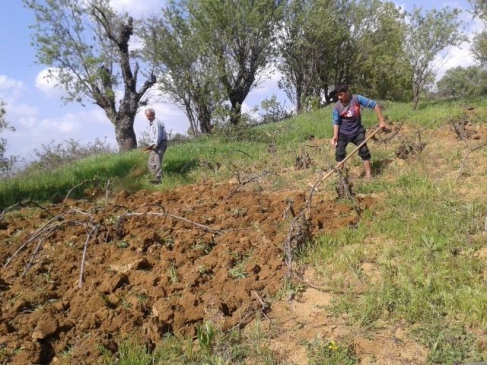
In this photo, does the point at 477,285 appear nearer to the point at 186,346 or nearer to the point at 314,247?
the point at 314,247

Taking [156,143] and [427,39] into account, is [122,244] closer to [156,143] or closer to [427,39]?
[156,143]

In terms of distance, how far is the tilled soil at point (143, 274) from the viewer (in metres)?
3.22

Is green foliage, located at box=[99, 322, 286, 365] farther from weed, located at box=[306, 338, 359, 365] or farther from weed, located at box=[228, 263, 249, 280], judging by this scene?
weed, located at box=[228, 263, 249, 280]

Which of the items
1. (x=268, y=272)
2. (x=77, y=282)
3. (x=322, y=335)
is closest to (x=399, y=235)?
(x=268, y=272)

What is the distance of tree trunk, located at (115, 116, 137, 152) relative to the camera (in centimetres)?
2018

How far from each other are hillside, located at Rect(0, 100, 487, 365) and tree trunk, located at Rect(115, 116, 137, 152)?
14.2 metres

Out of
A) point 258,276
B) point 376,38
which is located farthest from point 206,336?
point 376,38

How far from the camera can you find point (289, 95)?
2766 cm

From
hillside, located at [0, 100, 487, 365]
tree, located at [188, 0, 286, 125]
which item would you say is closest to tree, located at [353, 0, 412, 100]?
tree, located at [188, 0, 286, 125]

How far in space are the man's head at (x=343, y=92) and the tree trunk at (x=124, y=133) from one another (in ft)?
50.3

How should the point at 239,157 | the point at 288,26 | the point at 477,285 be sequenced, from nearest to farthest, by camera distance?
the point at 477,285 < the point at 239,157 < the point at 288,26

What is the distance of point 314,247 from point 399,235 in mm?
826

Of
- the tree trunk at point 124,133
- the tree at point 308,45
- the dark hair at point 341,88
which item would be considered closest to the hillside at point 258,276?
the dark hair at point 341,88

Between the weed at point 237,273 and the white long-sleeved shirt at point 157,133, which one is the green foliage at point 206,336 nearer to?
the weed at point 237,273
